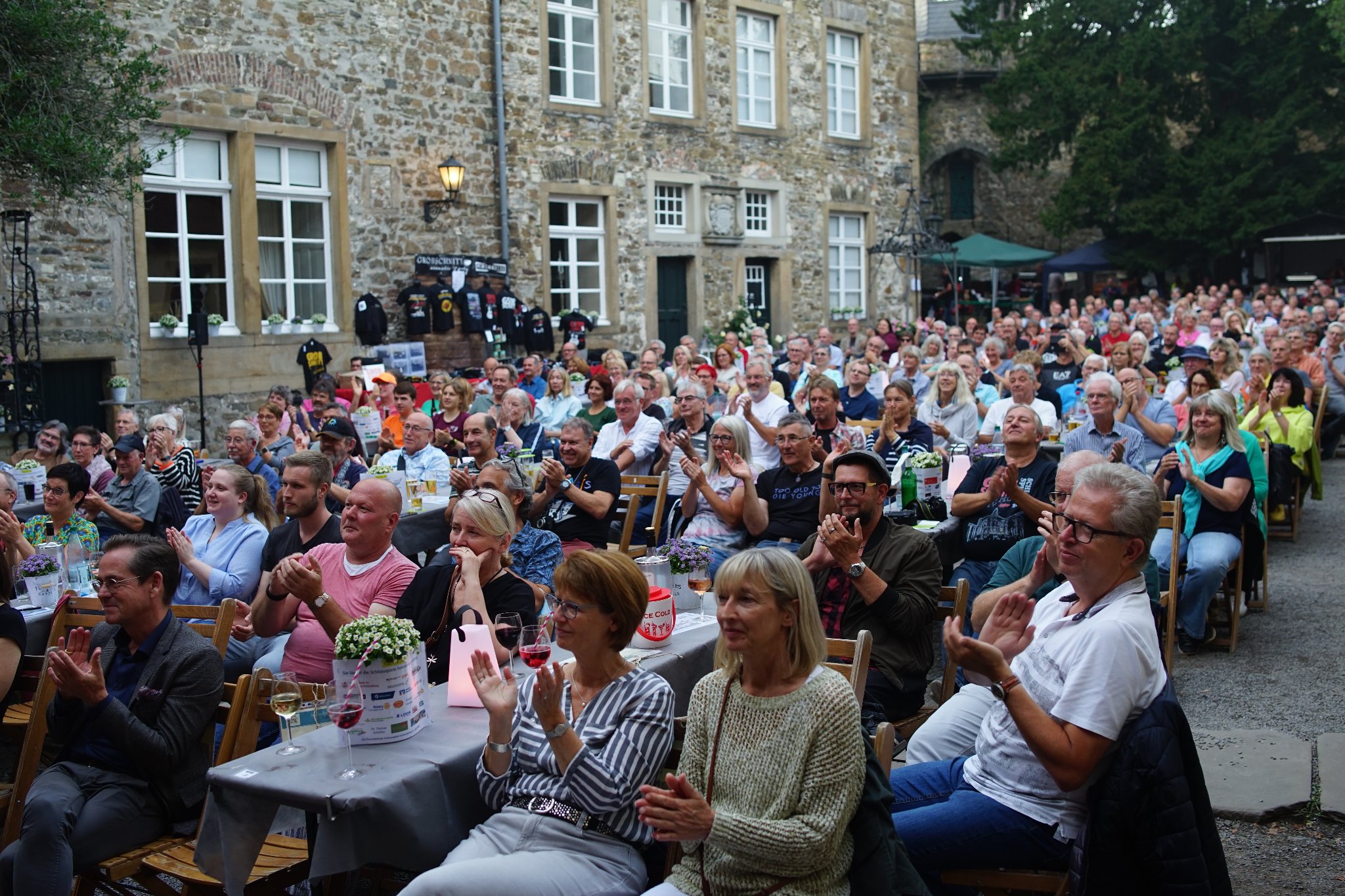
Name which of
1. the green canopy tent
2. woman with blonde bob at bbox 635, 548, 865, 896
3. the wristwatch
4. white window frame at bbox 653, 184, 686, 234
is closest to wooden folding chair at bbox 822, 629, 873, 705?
woman with blonde bob at bbox 635, 548, 865, 896

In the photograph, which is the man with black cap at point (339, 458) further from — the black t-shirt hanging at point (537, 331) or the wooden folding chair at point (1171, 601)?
the black t-shirt hanging at point (537, 331)

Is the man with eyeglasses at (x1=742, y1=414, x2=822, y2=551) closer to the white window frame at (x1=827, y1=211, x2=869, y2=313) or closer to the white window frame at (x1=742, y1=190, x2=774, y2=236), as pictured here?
the white window frame at (x1=742, y1=190, x2=774, y2=236)

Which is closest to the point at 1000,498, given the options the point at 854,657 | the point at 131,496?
the point at 854,657

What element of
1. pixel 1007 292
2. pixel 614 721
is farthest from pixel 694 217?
pixel 614 721

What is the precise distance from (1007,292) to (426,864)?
30786 mm

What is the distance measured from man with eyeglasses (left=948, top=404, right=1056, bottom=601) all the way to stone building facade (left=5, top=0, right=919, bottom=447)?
10469 mm

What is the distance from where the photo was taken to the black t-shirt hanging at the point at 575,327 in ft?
58.5

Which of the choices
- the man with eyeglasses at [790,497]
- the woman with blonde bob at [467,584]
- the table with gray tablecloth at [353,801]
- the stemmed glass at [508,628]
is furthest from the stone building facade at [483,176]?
the table with gray tablecloth at [353,801]

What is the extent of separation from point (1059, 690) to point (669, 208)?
57.6ft

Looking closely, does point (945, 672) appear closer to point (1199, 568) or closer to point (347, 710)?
point (347, 710)

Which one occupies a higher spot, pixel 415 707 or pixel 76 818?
pixel 415 707

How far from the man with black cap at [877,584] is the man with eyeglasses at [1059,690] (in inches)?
36.4

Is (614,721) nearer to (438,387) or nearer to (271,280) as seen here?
(438,387)

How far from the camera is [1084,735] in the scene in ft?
10.0
